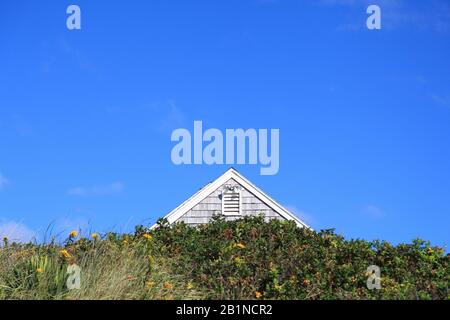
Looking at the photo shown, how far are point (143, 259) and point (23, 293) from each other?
192 centimetres

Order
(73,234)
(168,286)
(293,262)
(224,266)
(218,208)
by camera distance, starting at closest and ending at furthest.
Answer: (168,286)
(224,266)
(293,262)
(73,234)
(218,208)

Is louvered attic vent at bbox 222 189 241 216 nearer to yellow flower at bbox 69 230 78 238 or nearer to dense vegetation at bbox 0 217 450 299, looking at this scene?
dense vegetation at bbox 0 217 450 299

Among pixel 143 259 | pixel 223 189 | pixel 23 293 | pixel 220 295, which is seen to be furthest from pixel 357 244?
pixel 223 189

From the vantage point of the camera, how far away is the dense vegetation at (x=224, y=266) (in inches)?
350

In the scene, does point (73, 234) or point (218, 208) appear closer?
point (73, 234)

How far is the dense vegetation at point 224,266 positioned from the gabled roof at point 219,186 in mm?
10080

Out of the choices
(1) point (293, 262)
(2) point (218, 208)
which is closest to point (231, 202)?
(2) point (218, 208)

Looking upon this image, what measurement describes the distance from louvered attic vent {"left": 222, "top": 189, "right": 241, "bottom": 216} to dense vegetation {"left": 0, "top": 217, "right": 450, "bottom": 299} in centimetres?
1095

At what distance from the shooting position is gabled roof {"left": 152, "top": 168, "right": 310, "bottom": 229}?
74.2ft

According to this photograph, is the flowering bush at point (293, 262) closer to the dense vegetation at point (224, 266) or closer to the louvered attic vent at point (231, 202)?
the dense vegetation at point (224, 266)

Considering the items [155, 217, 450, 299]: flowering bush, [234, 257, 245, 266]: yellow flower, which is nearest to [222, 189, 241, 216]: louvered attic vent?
[155, 217, 450, 299]: flowering bush

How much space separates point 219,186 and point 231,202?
0.78m

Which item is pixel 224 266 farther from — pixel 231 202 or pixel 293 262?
pixel 231 202

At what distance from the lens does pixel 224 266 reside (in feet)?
33.9
